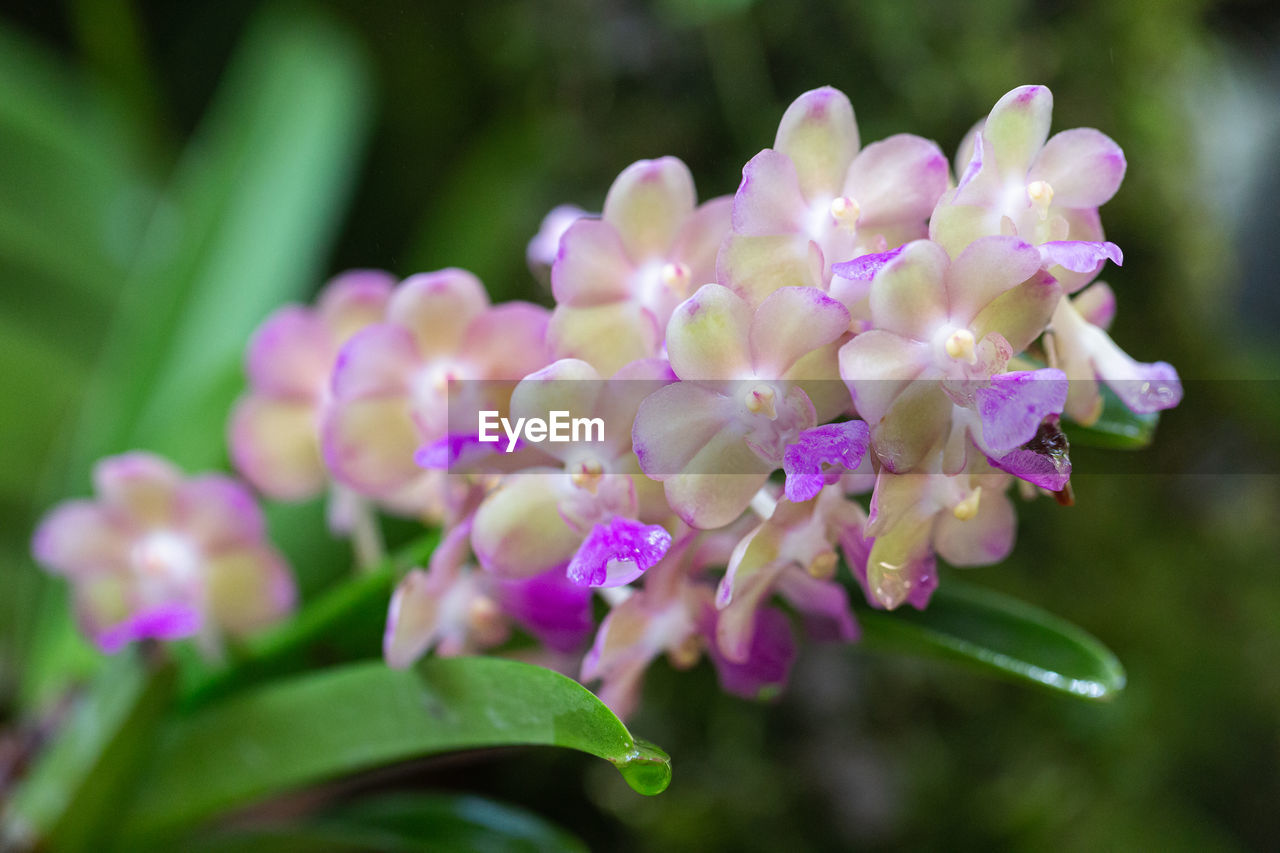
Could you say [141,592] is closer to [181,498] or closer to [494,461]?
[181,498]

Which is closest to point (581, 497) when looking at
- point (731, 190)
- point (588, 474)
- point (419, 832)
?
point (588, 474)

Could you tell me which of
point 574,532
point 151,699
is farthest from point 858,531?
point 151,699

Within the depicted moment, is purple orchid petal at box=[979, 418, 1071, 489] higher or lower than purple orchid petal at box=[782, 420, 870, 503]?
higher

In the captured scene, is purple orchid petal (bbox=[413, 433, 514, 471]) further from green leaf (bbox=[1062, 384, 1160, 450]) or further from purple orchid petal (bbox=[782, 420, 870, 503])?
green leaf (bbox=[1062, 384, 1160, 450])

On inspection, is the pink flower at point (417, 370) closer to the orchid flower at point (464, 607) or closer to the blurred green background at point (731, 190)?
the orchid flower at point (464, 607)

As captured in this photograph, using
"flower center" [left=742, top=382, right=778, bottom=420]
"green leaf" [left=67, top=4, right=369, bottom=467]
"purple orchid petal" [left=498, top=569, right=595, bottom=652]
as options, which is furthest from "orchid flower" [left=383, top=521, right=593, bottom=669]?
"green leaf" [left=67, top=4, right=369, bottom=467]

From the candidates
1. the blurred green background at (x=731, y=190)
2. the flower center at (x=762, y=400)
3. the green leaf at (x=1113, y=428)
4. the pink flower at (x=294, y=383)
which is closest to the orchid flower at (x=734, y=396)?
the flower center at (x=762, y=400)
